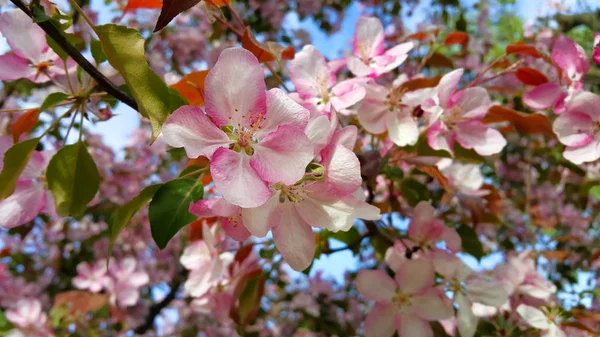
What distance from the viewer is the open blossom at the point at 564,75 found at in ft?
3.08

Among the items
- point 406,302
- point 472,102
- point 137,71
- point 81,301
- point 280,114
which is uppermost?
point 137,71

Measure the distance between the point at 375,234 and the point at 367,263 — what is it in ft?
6.96

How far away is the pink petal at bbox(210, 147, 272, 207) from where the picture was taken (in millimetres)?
536

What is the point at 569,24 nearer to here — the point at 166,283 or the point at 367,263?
the point at 367,263

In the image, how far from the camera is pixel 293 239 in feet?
2.12

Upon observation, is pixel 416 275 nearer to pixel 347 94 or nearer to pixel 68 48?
pixel 347 94

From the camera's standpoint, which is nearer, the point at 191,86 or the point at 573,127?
the point at 191,86

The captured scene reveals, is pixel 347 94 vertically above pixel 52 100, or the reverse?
pixel 52 100

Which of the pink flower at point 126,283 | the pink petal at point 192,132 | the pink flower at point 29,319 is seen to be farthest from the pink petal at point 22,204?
the pink flower at point 126,283

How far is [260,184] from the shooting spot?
0.56 meters

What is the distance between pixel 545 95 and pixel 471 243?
1.44 ft

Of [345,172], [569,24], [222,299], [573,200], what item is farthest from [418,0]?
[345,172]

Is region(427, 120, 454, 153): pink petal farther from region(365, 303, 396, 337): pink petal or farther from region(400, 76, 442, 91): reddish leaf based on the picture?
region(365, 303, 396, 337): pink petal

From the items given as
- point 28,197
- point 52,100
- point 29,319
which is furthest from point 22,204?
point 29,319
